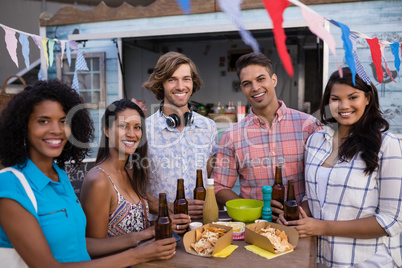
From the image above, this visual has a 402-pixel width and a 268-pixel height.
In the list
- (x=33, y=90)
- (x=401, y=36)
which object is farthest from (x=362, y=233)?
(x=401, y=36)

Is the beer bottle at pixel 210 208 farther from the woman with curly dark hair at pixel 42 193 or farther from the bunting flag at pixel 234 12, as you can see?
the bunting flag at pixel 234 12

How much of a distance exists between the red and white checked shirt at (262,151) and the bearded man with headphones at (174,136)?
192 millimetres

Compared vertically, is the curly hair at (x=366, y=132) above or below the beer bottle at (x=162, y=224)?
above

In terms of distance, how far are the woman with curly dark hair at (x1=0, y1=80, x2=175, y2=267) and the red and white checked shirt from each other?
1.07m

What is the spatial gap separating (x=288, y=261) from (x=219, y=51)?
6.83 metres

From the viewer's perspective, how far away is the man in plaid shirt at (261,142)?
238 cm

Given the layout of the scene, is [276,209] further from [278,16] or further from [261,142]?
[278,16]

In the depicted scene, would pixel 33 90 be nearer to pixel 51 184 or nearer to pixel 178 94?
pixel 51 184

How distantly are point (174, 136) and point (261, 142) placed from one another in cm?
70

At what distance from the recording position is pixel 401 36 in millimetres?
4445

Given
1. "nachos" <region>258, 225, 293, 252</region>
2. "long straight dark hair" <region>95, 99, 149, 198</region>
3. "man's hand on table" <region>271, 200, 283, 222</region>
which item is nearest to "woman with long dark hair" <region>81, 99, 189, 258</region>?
"long straight dark hair" <region>95, 99, 149, 198</region>

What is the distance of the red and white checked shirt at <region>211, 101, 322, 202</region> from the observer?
7.79ft

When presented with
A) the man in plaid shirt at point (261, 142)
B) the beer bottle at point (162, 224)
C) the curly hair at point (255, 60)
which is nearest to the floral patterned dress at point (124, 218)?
the beer bottle at point (162, 224)

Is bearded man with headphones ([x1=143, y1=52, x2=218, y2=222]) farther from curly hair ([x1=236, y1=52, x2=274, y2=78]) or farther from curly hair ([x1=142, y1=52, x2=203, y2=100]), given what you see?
curly hair ([x1=236, y1=52, x2=274, y2=78])
